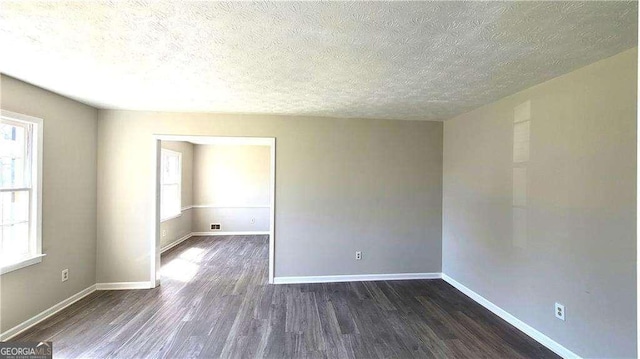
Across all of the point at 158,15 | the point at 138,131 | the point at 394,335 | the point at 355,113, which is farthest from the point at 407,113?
the point at 138,131

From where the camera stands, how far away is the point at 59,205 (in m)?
2.90

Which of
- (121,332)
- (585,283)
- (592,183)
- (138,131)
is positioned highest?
(138,131)

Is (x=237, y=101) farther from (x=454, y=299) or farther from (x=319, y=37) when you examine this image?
(x=454, y=299)

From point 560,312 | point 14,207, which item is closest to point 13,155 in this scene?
point 14,207

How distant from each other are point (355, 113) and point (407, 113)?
0.68m

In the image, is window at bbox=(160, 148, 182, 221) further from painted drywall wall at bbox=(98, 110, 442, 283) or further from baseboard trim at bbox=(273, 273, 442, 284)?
baseboard trim at bbox=(273, 273, 442, 284)

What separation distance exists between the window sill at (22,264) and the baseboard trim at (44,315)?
0.53 meters

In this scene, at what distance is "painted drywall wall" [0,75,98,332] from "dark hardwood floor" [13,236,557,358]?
0.84 ft

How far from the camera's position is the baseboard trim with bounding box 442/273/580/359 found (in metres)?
2.24

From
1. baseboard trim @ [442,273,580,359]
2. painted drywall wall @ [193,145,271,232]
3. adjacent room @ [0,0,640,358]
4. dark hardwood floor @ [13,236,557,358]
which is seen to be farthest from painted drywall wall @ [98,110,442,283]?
painted drywall wall @ [193,145,271,232]

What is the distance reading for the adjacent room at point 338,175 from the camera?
5.37 ft

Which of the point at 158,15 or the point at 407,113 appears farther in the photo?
the point at 407,113

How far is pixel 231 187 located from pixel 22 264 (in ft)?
14.9

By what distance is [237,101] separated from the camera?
10.1ft
